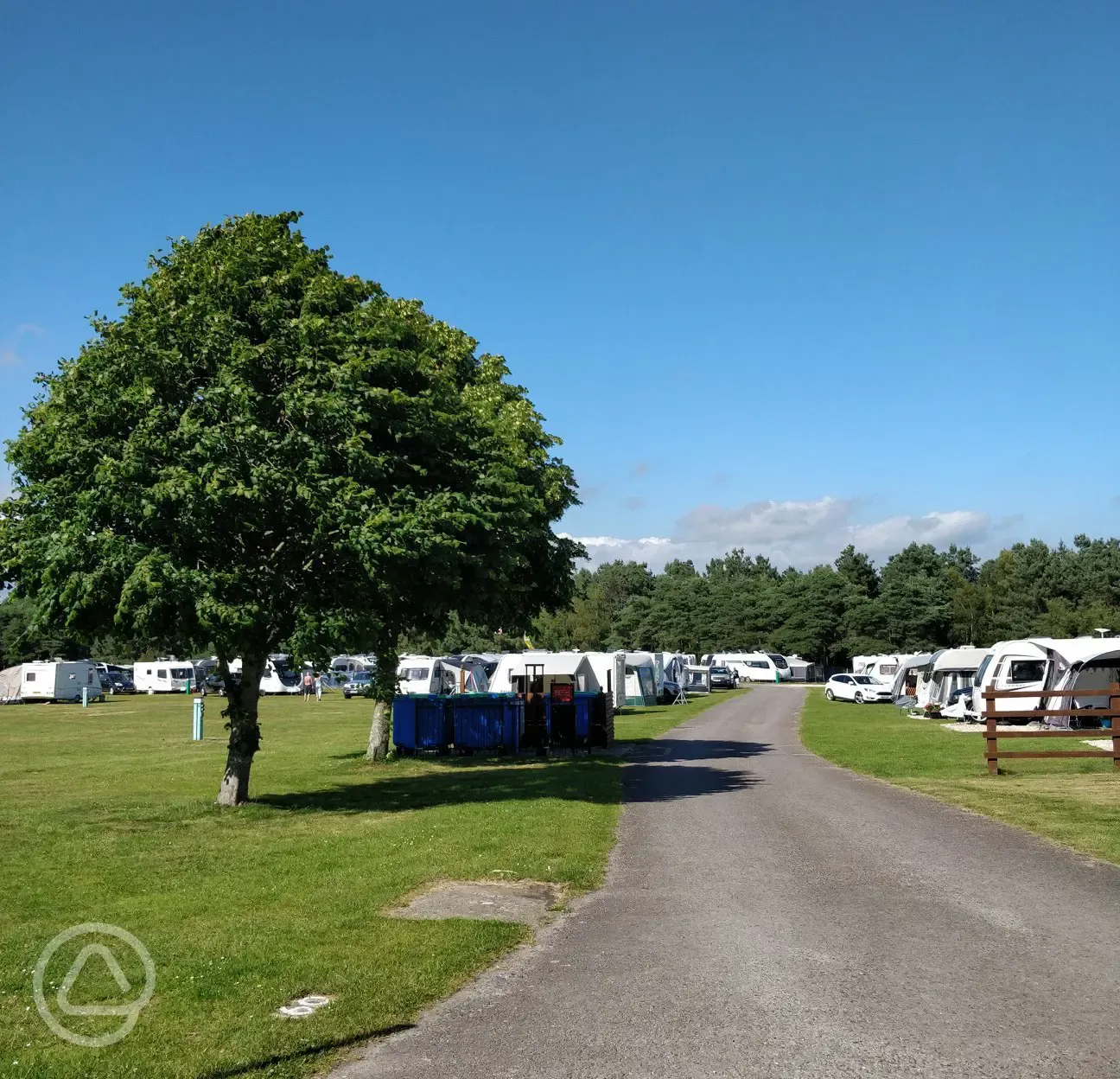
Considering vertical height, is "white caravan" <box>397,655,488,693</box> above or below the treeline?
below

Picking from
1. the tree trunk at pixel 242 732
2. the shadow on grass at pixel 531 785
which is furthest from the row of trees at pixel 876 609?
the tree trunk at pixel 242 732

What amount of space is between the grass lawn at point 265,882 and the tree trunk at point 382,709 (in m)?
0.64

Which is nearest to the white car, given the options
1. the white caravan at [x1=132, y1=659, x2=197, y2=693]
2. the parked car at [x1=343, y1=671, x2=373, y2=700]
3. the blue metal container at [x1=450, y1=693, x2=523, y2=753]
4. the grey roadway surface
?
the parked car at [x1=343, y1=671, x2=373, y2=700]

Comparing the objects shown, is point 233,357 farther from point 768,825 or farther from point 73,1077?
point 73,1077

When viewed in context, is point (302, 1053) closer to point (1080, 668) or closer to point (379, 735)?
point (379, 735)

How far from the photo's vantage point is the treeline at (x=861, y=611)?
10181 centimetres

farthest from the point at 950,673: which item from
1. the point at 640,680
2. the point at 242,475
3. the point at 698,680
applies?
the point at 242,475

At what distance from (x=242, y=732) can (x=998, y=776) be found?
13215 millimetres

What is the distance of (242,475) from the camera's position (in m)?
14.3

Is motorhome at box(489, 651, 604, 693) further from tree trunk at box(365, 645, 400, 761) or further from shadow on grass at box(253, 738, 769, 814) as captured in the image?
shadow on grass at box(253, 738, 769, 814)

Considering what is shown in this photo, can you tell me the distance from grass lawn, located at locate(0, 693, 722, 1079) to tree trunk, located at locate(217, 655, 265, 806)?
52cm

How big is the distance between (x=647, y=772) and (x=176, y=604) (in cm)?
1059

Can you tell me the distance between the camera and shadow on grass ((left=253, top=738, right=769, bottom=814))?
671 inches

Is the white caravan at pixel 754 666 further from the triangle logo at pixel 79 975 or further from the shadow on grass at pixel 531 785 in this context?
the triangle logo at pixel 79 975
